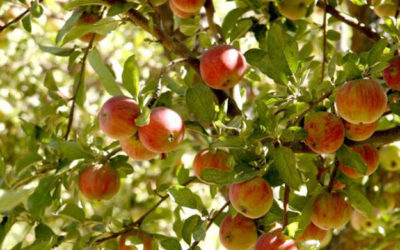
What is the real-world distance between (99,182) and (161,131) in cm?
29

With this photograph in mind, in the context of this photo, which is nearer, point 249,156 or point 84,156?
point 249,156

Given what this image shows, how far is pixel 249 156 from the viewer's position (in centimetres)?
116

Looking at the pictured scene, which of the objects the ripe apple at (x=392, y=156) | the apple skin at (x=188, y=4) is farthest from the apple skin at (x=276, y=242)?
the ripe apple at (x=392, y=156)

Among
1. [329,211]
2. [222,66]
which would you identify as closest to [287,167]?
[329,211]

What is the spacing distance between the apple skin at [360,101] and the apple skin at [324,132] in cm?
3

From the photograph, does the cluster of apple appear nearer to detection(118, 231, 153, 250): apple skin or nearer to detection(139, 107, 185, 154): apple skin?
detection(139, 107, 185, 154): apple skin

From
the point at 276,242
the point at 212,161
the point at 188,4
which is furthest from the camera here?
the point at 188,4

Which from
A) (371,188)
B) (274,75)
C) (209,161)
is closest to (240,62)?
(274,75)

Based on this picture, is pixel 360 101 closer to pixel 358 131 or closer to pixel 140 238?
pixel 358 131

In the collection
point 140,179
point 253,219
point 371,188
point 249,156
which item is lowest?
point 140,179

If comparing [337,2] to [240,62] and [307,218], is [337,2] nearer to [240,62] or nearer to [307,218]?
[240,62]

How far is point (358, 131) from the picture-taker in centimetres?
122

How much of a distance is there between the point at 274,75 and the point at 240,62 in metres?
0.13

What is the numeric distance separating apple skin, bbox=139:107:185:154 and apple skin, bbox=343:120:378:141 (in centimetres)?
37
